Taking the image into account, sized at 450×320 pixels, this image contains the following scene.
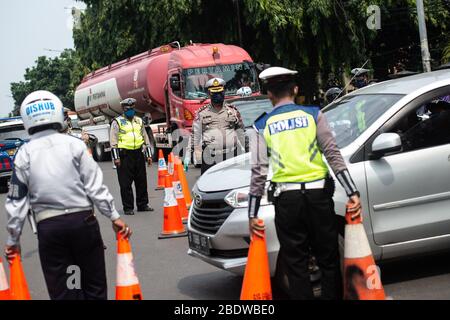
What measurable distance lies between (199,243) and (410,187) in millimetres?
1856

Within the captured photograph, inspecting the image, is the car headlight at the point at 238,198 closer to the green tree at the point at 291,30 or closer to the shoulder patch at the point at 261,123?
the shoulder patch at the point at 261,123

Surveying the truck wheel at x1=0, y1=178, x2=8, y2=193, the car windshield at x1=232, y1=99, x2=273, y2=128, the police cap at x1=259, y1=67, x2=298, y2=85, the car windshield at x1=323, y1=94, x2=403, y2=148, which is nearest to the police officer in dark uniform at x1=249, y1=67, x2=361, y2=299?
the police cap at x1=259, y1=67, x2=298, y2=85

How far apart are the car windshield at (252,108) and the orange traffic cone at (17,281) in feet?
32.7

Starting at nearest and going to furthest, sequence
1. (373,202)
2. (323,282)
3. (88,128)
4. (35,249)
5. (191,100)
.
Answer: (323,282) → (373,202) → (35,249) → (191,100) → (88,128)

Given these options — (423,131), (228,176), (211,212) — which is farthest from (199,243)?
(423,131)

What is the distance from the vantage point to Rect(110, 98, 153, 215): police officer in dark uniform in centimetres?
1255

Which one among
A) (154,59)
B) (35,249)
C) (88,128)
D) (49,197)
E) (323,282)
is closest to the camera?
(49,197)

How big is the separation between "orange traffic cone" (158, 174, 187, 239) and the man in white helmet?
493 cm

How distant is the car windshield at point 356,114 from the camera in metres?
6.41

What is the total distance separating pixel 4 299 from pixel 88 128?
1020 inches

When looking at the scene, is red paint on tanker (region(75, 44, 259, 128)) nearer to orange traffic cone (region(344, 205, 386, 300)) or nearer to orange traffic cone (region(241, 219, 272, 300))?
orange traffic cone (region(241, 219, 272, 300))

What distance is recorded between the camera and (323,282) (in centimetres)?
505
